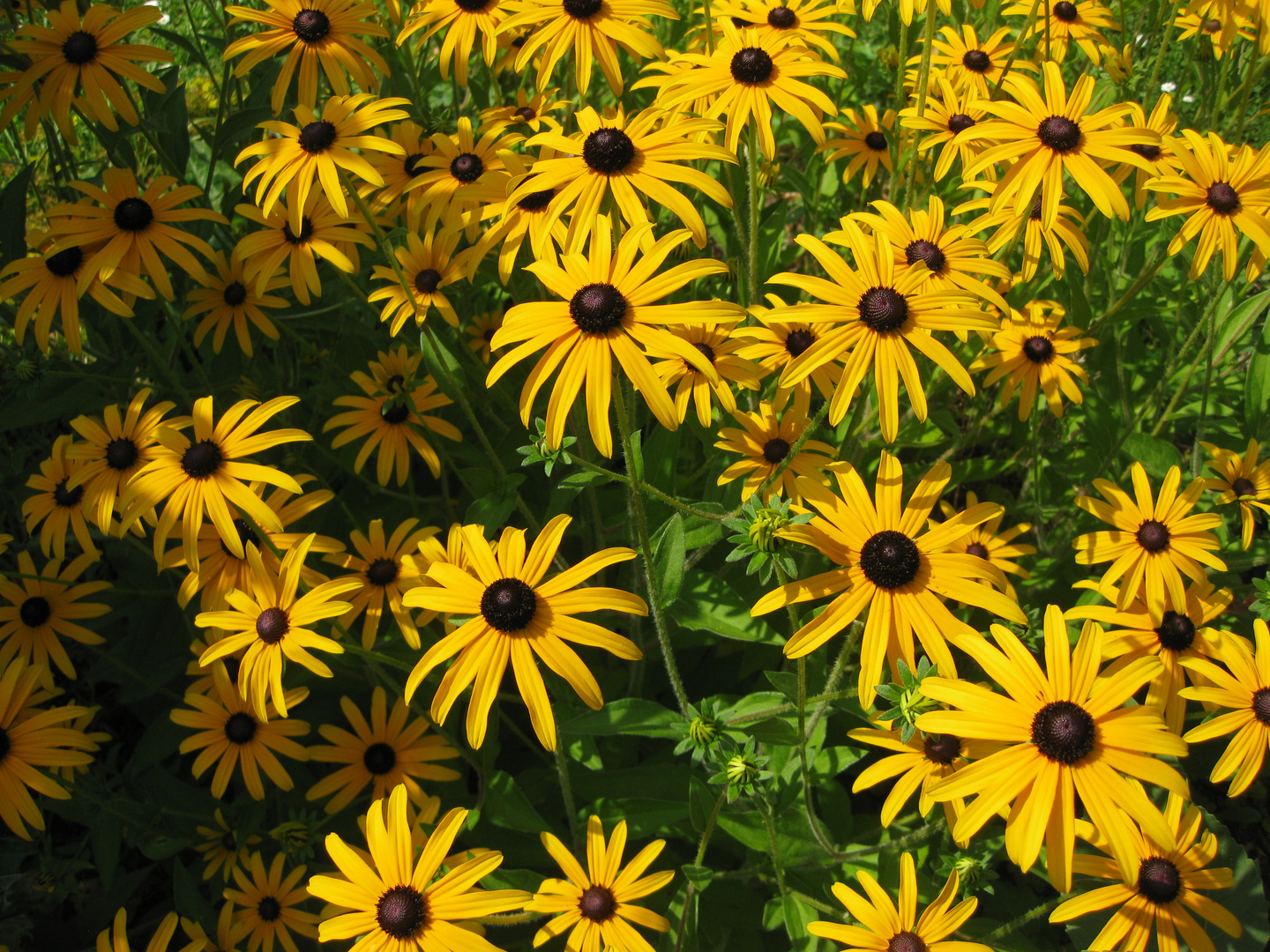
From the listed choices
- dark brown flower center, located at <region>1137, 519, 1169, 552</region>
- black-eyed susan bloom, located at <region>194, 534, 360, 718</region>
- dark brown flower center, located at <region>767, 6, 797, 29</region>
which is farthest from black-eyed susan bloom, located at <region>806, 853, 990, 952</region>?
dark brown flower center, located at <region>767, 6, 797, 29</region>

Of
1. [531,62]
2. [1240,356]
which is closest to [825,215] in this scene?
[531,62]

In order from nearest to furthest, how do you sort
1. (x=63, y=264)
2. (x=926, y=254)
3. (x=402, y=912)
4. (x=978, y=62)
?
1. (x=402, y=912)
2. (x=926, y=254)
3. (x=63, y=264)
4. (x=978, y=62)

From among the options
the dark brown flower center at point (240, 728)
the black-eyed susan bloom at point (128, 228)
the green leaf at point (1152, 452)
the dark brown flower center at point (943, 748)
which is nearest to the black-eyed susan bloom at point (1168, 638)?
the dark brown flower center at point (943, 748)

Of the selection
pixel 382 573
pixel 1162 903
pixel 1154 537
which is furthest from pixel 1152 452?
pixel 382 573

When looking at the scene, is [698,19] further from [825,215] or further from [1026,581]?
[1026,581]

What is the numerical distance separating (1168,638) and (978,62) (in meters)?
2.28

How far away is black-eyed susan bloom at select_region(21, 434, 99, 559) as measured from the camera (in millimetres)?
2387

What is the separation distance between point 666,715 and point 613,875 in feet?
1.40

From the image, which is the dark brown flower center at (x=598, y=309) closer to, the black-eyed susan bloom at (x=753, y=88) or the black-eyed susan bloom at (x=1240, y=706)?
the black-eyed susan bloom at (x=753, y=88)

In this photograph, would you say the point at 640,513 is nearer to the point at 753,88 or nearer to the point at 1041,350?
the point at 753,88

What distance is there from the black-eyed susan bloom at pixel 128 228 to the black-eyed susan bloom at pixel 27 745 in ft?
3.74

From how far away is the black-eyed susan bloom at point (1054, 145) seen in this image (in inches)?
85.2

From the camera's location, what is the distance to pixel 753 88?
238 cm

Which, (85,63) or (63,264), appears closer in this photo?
(63,264)
